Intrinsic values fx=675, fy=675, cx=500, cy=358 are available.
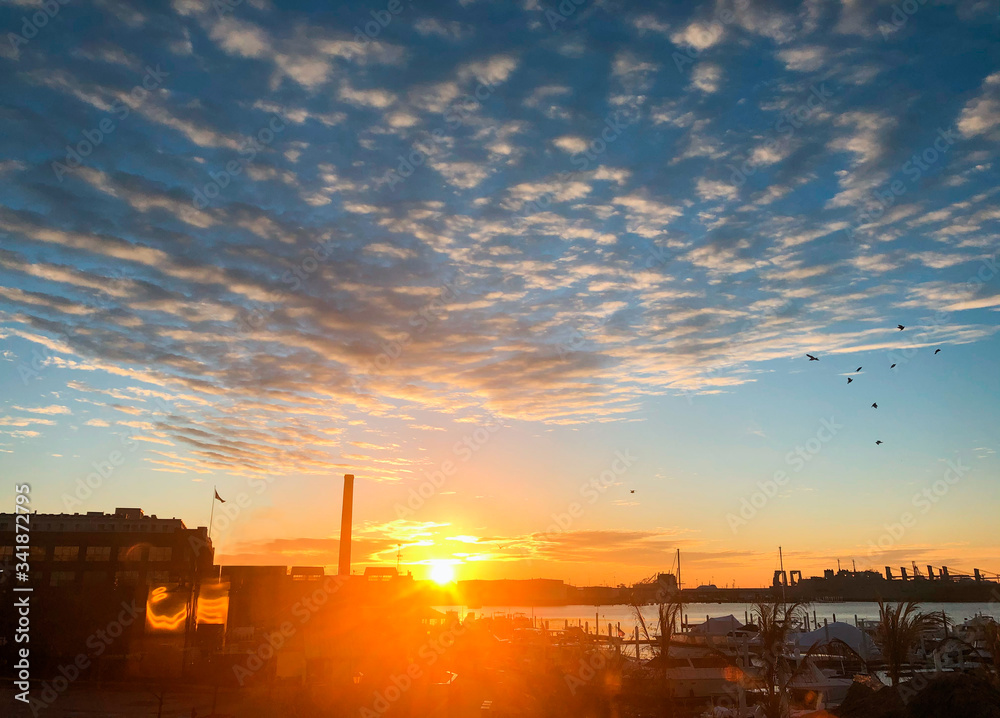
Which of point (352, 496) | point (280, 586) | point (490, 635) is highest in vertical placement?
point (352, 496)

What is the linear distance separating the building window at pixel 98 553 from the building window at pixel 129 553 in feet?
4.60

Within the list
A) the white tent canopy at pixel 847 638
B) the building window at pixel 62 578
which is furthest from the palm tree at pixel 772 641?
the building window at pixel 62 578

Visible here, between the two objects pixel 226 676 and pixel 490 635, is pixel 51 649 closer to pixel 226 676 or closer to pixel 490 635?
pixel 226 676

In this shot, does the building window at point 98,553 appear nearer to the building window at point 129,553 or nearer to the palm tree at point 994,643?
the building window at point 129,553

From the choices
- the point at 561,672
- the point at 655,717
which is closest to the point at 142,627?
the point at 561,672

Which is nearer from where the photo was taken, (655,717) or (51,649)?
(655,717)

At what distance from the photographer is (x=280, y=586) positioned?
106 meters

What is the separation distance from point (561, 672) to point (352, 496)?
86819 mm

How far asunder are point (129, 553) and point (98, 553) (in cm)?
364

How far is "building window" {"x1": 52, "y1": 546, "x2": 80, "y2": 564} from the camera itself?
84.8 m

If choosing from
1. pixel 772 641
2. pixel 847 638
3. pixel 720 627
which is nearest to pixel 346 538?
pixel 720 627

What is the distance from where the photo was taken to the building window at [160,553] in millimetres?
86188

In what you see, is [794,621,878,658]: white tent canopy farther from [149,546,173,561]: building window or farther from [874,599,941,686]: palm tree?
[149,546,173,561]: building window

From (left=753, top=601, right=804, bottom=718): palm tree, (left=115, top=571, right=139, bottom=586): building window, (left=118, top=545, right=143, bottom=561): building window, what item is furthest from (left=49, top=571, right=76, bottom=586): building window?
(left=753, top=601, right=804, bottom=718): palm tree
